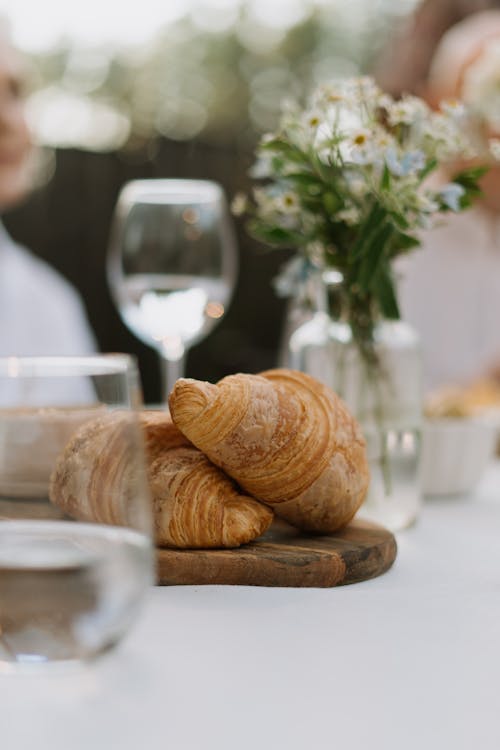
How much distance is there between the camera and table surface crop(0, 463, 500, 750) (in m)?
0.40

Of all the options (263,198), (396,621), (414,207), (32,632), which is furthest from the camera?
(263,198)

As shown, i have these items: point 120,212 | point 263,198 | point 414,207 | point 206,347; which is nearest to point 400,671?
point 414,207

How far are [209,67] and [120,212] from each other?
10.1 metres

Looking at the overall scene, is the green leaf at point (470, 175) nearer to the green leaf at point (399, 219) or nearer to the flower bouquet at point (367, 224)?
the flower bouquet at point (367, 224)

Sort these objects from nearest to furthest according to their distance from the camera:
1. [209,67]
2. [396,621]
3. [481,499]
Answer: [396,621] → [481,499] → [209,67]

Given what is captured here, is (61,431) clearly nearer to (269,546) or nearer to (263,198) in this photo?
(269,546)

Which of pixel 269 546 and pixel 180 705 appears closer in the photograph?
pixel 180 705

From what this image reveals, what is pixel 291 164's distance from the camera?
33.2 inches

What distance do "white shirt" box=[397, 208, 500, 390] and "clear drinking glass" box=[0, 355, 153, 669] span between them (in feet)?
8.36

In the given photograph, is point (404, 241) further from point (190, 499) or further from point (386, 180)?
point (190, 499)

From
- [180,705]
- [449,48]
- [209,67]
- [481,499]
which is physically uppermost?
[209,67]

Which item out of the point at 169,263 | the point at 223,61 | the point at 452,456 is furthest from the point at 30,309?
the point at 223,61

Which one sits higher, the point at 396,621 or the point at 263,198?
the point at 263,198

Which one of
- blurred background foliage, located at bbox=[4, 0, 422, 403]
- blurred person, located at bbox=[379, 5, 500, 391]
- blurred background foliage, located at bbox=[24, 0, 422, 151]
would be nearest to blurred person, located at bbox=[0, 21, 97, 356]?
blurred person, located at bbox=[379, 5, 500, 391]
